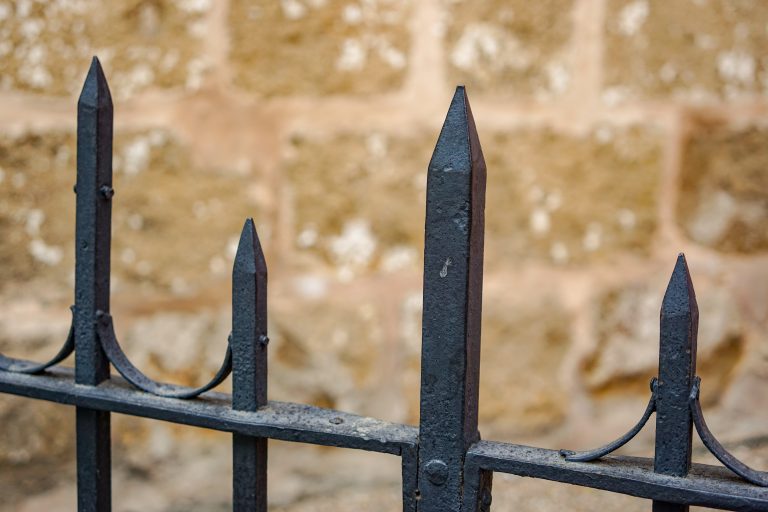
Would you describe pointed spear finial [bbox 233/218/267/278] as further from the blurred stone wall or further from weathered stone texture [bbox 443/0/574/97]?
weathered stone texture [bbox 443/0/574/97]

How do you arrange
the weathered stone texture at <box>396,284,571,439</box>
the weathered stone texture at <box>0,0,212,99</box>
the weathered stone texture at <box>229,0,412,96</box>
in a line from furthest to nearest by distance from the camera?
the weathered stone texture at <box>396,284,571,439</box>, the weathered stone texture at <box>229,0,412,96</box>, the weathered stone texture at <box>0,0,212,99</box>

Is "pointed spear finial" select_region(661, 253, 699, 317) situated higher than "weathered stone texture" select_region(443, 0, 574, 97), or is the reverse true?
"weathered stone texture" select_region(443, 0, 574, 97)

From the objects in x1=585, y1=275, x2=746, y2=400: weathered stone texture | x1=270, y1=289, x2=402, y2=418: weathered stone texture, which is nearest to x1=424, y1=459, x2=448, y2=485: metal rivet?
x1=270, y1=289, x2=402, y2=418: weathered stone texture

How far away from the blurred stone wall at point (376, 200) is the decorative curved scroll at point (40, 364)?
58 centimetres

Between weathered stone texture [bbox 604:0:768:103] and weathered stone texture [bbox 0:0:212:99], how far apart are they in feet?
2.88

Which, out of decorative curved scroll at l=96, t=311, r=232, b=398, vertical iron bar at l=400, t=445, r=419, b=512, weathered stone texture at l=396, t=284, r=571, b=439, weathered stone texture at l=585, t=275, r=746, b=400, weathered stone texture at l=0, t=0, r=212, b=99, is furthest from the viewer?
weathered stone texture at l=585, t=275, r=746, b=400

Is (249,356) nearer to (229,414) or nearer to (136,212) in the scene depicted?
(229,414)

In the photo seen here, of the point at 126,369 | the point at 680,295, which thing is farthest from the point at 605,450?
the point at 126,369

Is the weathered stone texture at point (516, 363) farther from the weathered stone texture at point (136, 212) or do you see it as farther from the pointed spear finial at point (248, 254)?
the pointed spear finial at point (248, 254)

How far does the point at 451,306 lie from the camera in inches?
31.7

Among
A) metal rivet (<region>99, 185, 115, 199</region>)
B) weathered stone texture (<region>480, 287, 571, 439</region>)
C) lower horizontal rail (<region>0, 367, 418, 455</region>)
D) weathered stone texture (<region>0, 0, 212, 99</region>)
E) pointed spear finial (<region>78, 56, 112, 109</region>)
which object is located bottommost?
weathered stone texture (<region>480, 287, 571, 439</region>)

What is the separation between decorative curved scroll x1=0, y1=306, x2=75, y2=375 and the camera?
3.17 feet

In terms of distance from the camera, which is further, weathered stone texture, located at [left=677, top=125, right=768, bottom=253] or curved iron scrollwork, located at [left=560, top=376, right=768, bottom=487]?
weathered stone texture, located at [left=677, top=125, right=768, bottom=253]

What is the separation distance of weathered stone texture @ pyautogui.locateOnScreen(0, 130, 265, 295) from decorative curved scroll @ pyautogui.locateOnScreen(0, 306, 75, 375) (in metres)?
0.58
